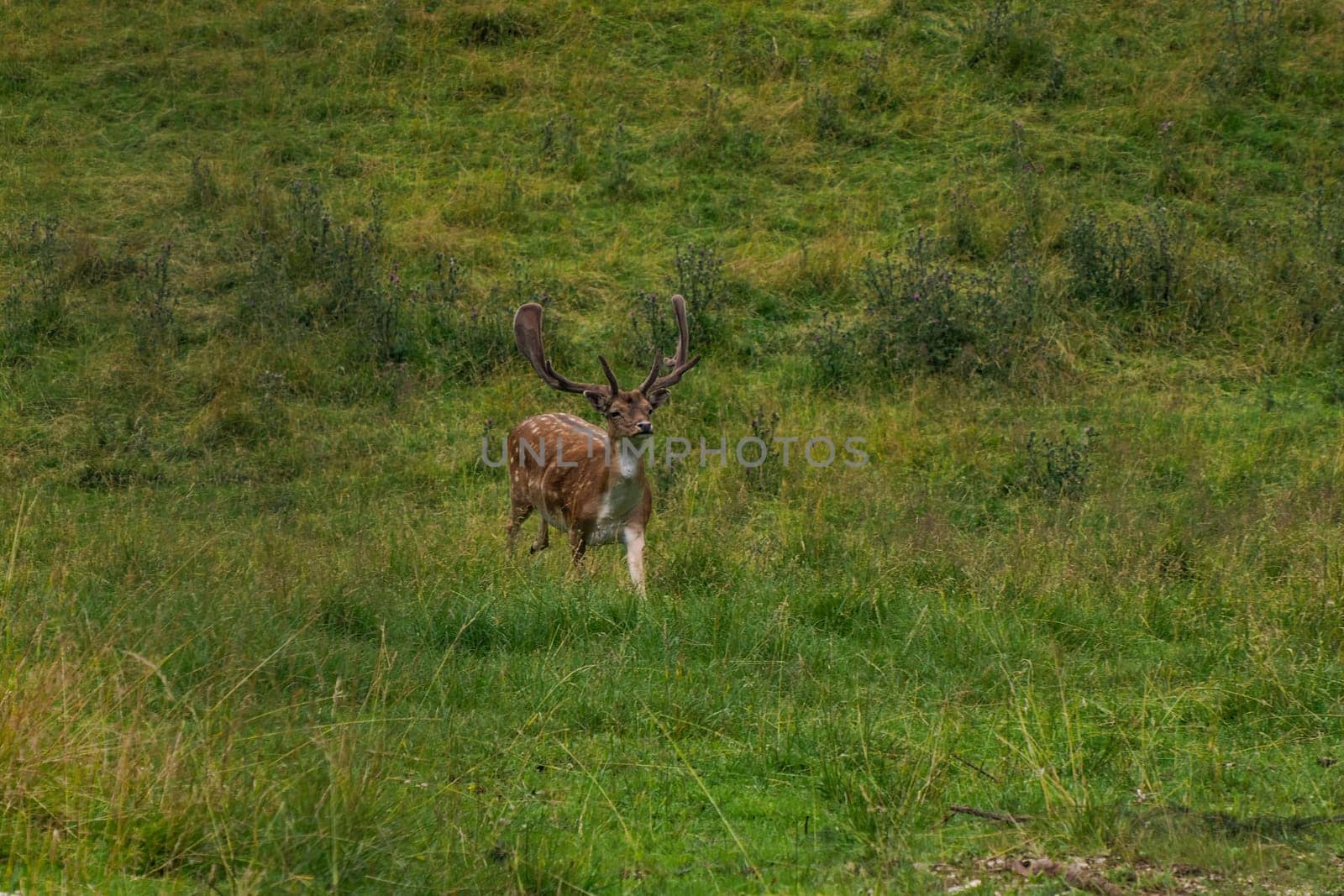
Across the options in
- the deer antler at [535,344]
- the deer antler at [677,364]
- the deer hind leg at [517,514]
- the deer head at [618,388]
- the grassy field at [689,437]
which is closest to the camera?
the grassy field at [689,437]

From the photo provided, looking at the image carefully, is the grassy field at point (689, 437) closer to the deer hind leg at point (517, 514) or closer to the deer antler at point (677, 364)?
the deer hind leg at point (517, 514)

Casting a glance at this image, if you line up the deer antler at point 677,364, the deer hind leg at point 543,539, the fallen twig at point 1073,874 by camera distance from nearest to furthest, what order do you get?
the fallen twig at point 1073,874 → the deer antler at point 677,364 → the deer hind leg at point 543,539

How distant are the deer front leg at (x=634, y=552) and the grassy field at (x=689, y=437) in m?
0.21

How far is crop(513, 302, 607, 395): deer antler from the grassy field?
1.06 metres

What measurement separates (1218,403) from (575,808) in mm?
8129

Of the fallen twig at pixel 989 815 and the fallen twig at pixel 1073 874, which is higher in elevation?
the fallen twig at pixel 1073 874

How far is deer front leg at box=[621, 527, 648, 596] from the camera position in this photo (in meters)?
8.59

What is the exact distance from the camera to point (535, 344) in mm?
9812

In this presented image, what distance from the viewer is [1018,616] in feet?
25.0

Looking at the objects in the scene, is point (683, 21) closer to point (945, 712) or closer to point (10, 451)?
point (10, 451)

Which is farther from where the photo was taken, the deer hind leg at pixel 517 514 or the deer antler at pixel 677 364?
the deer hind leg at pixel 517 514

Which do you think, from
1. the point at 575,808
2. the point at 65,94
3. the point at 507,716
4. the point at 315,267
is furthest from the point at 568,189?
the point at 575,808

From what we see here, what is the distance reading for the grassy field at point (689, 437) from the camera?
502 centimetres

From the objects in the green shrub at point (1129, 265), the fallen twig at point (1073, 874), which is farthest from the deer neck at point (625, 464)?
the green shrub at point (1129, 265)
